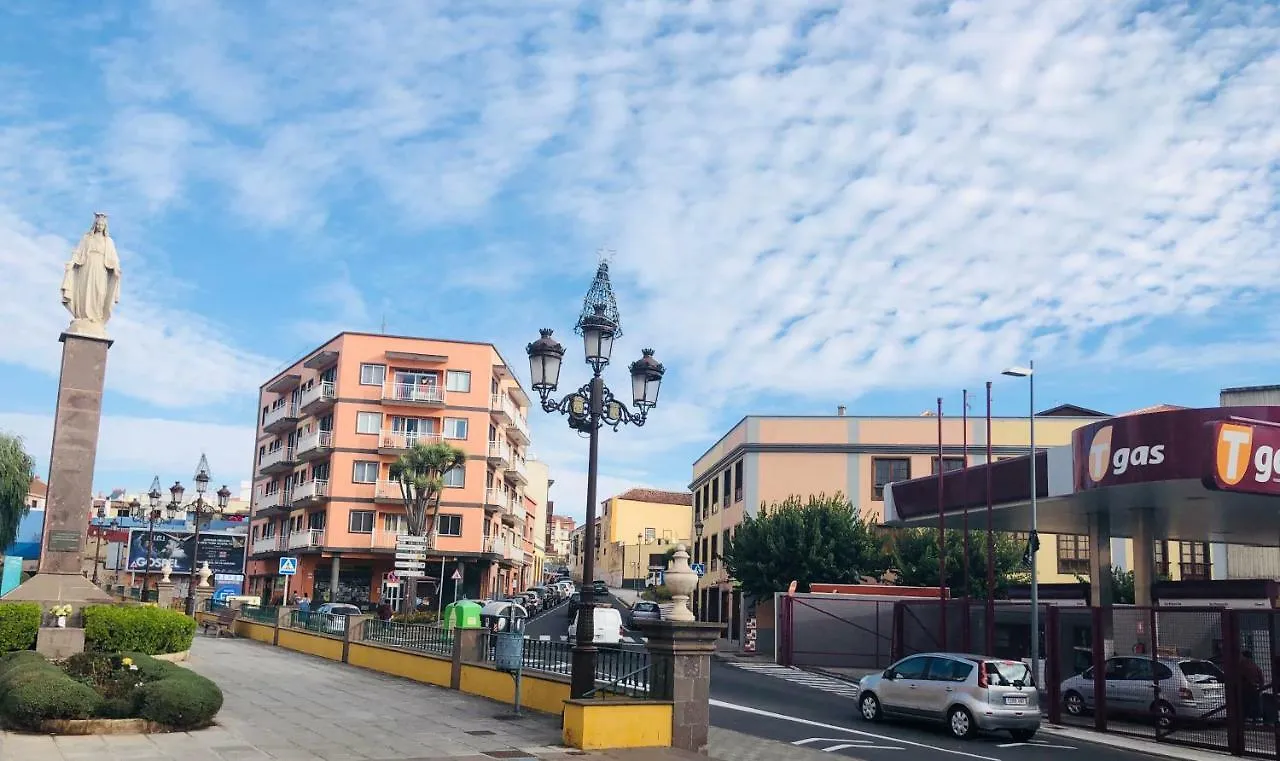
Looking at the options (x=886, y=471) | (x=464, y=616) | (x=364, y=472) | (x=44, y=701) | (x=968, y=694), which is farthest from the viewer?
(x=364, y=472)

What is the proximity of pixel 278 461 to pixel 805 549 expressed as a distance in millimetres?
40950

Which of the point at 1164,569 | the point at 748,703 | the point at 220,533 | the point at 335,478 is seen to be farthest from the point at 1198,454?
the point at 220,533

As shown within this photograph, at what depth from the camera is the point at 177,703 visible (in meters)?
13.6

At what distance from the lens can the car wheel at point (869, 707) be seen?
2062 cm

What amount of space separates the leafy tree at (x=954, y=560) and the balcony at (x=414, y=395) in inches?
1169

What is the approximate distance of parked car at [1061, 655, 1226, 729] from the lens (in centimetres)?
1909

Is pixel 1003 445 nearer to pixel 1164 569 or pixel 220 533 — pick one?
pixel 1164 569

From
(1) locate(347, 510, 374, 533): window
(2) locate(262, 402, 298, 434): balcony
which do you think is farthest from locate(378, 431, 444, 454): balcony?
(2) locate(262, 402, 298, 434): balcony

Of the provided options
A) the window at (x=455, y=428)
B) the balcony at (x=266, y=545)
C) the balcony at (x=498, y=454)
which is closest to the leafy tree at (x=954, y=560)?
the window at (x=455, y=428)

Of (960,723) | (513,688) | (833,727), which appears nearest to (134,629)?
(513,688)

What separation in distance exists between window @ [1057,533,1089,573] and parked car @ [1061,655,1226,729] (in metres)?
26.7

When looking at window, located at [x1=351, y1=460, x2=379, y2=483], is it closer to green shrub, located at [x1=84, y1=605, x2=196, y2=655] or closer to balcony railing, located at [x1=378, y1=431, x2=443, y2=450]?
balcony railing, located at [x1=378, y1=431, x2=443, y2=450]

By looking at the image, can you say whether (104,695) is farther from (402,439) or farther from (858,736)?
(402,439)

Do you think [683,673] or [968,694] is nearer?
[683,673]
